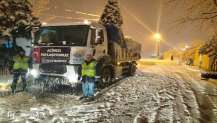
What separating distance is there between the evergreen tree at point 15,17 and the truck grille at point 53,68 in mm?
9072

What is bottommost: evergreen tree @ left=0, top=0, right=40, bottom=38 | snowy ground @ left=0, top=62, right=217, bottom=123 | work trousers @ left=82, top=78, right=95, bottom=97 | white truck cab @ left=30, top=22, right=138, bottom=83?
snowy ground @ left=0, top=62, right=217, bottom=123

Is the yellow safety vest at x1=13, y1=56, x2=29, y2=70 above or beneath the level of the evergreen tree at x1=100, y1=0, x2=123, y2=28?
beneath

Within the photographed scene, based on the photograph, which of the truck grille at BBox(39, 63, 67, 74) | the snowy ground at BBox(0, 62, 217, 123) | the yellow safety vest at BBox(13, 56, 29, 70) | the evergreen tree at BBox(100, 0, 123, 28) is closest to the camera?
the snowy ground at BBox(0, 62, 217, 123)

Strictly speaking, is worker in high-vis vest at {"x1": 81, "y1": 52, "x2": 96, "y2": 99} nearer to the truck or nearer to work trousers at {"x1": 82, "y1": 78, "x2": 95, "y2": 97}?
work trousers at {"x1": 82, "y1": 78, "x2": 95, "y2": 97}

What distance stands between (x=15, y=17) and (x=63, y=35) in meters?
10.8

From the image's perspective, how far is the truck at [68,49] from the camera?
13.5m

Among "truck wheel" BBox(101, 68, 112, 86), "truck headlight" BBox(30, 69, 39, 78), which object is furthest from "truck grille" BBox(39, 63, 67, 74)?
"truck wheel" BBox(101, 68, 112, 86)

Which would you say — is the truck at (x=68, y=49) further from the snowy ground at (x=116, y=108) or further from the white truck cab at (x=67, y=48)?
the snowy ground at (x=116, y=108)

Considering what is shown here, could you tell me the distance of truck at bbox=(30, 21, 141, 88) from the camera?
13.5m

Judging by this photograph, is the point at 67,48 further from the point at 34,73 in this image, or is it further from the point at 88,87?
the point at 88,87

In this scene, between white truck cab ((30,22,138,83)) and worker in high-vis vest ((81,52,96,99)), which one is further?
white truck cab ((30,22,138,83))

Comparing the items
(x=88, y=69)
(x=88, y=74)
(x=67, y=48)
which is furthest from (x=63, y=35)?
(x=88, y=74)

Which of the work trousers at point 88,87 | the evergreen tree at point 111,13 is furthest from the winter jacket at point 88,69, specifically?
the evergreen tree at point 111,13

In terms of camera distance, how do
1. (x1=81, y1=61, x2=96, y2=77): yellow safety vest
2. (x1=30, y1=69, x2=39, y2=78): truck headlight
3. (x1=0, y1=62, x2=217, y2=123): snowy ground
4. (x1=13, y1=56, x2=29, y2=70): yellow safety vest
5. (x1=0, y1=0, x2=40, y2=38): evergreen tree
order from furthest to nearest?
1. (x1=0, y1=0, x2=40, y2=38): evergreen tree
2. (x1=30, y1=69, x2=39, y2=78): truck headlight
3. (x1=13, y1=56, x2=29, y2=70): yellow safety vest
4. (x1=81, y1=61, x2=96, y2=77): yellow safety vest
5. (x1=0, y1=62, x2=217, y2=123): snowy ground
